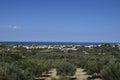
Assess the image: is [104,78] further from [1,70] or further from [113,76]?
[1,70]

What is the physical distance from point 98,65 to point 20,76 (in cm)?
1683

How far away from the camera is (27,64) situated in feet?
130

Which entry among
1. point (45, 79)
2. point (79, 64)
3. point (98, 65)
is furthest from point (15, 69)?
point (79, 64)

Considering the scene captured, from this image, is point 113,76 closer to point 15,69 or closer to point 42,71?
point 15,69

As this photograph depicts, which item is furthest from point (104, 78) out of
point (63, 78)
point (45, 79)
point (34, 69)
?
point (34, 69)

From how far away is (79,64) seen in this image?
56031 mm

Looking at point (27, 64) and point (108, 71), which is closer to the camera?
point (108, 71)

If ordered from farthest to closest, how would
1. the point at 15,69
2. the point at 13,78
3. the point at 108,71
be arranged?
the point at 108,71 → the point at 15,69 → the point at 13,78

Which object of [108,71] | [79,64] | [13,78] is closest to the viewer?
[13,78]

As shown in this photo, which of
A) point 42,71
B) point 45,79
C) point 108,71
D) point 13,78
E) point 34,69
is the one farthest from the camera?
point 42,71

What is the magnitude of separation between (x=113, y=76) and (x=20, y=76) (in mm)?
8314

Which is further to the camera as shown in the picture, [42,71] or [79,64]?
[79,64]

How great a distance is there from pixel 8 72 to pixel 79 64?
3021cm

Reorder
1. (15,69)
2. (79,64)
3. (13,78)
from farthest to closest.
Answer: (79,64) → (15,69) → (13,78)
